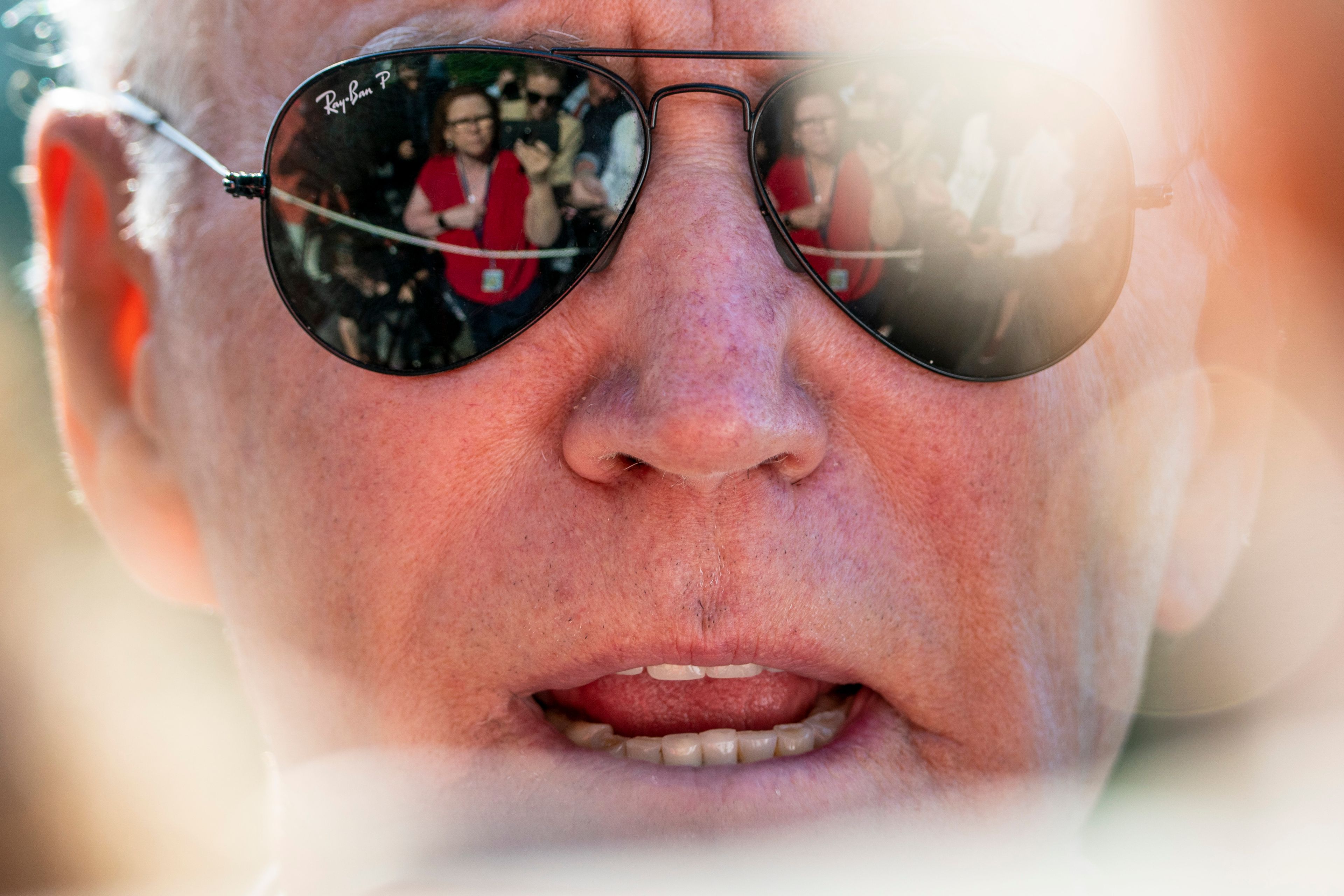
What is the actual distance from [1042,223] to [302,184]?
1.03m

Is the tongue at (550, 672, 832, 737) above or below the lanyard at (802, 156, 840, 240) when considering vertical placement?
below

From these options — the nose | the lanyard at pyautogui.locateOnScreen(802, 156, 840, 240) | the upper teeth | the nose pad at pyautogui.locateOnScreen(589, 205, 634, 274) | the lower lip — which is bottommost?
the lower lip

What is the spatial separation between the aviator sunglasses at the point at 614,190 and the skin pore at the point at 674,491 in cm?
4

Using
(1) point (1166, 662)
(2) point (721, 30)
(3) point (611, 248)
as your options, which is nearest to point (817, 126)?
(2) point (721, 30)

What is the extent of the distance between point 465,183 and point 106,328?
95cm

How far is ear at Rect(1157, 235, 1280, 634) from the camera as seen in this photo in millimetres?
1858

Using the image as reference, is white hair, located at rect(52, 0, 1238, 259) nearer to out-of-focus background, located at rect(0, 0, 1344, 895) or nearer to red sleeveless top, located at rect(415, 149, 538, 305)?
out-of-focus background, located at rect(0, 0, 1344, 895)

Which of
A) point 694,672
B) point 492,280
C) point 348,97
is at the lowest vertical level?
point 694,672

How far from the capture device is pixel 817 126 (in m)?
1.34

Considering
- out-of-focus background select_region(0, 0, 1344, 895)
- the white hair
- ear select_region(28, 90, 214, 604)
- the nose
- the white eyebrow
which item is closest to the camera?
the nose

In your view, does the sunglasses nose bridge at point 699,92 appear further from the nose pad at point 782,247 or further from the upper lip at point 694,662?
the upper lip at point 694,662

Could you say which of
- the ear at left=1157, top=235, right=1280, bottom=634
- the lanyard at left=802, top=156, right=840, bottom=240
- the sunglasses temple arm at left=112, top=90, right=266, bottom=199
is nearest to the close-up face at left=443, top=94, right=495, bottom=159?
the sunglasses temple arm at left=112, top=90, right=266, bottom=199

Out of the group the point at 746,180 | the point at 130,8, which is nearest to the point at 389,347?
the point at 746,180

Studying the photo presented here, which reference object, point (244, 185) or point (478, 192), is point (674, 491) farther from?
point (244, 185)
